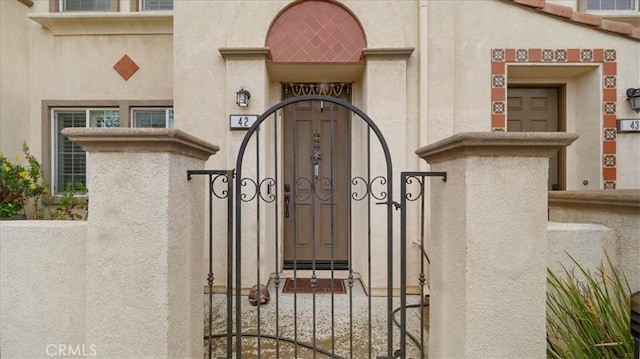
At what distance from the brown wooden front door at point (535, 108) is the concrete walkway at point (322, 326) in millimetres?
2886

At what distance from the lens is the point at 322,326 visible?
10.0 feet

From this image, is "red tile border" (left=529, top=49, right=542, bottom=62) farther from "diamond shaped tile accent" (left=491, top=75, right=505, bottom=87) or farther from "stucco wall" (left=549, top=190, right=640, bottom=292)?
"stucco wall" (left=549, top=190, right=640, bottom=292)

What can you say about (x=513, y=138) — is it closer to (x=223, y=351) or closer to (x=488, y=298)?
(x=488, y=298)

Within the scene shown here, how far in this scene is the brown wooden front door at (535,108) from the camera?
4.62 m

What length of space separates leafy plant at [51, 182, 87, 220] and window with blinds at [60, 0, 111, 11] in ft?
9.28

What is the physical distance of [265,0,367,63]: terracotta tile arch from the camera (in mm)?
4012

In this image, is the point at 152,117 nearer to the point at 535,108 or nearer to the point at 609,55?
the point at 535,108

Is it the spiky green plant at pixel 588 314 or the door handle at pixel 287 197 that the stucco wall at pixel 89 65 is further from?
the spiky green plant at pixel 588 314

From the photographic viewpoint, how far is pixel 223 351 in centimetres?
268

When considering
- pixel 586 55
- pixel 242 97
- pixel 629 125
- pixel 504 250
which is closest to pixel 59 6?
pixel 242 97

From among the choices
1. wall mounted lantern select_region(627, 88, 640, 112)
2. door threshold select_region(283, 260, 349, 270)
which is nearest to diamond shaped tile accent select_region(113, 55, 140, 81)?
door threshold select_region(283, 260, 349, 270)

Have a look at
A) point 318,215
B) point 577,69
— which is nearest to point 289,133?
point 318,215

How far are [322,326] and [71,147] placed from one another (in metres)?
5.00

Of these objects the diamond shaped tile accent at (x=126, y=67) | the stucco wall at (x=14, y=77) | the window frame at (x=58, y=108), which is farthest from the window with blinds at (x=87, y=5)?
the window frame at (x=58, y=108)
